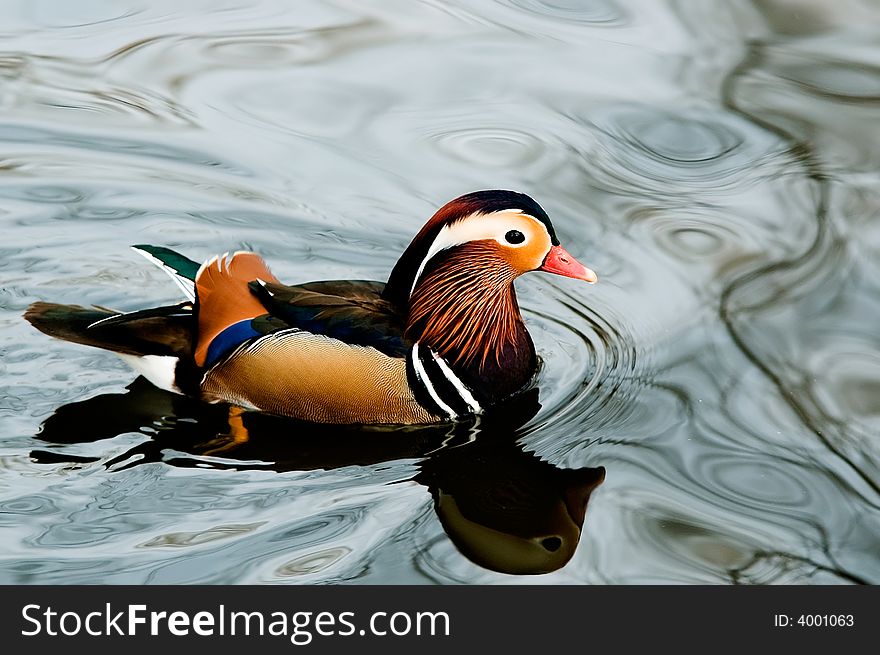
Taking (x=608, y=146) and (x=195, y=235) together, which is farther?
(x=608, y=146)

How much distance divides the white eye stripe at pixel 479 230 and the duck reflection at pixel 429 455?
778 mm

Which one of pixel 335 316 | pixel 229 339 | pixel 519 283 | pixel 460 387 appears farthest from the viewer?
pixel 519 283

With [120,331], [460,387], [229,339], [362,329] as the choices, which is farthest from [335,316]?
[120,331]

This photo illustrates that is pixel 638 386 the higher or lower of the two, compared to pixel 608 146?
lower

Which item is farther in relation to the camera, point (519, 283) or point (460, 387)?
point (519, 283)

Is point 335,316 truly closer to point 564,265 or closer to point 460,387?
point 460,387

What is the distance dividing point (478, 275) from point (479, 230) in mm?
296

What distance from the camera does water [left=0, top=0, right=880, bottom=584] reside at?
5156 mm

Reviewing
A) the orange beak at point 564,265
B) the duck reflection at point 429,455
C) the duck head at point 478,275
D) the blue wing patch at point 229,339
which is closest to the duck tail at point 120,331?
the blue wing patch at point 229,339

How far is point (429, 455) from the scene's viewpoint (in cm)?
571

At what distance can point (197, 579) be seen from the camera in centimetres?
481

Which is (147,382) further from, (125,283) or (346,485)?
(346,485)

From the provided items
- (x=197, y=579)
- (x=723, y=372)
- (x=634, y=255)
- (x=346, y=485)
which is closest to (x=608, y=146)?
(x=634, y=255)

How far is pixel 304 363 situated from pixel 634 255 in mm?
2275
